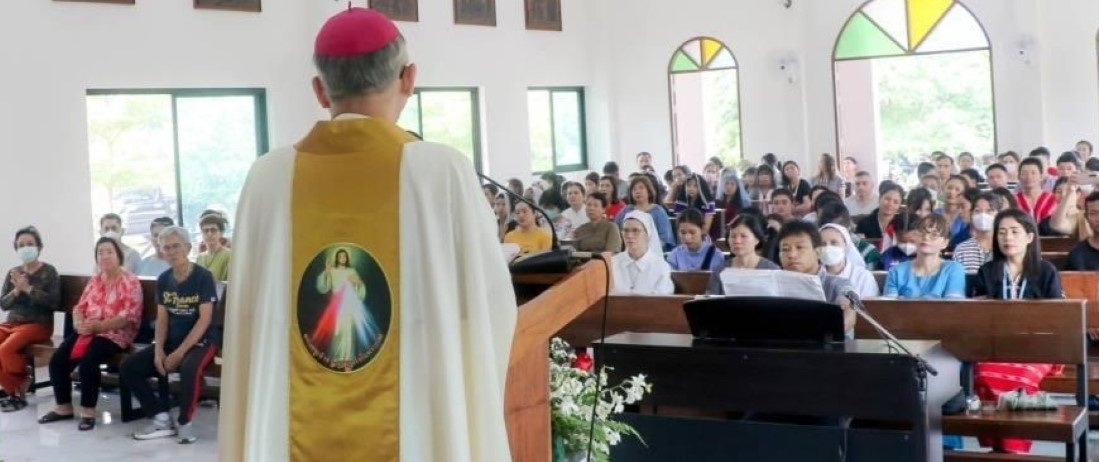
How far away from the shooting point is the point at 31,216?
38.7 ft

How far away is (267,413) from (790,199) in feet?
28.3

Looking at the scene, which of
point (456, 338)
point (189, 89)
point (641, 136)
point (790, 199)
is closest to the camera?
point (456, 338)

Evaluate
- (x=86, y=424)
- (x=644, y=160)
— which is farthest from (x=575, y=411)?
(x=644, y=160)

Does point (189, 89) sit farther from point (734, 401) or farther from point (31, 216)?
point (734, 401)

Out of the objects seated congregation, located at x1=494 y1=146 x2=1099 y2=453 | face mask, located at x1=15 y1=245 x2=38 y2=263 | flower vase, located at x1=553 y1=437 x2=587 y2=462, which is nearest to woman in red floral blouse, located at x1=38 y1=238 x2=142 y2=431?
face mask, located at x1=15 y1=245 x2=38 y2=263

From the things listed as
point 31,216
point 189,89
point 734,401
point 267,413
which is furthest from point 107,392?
point 267,413

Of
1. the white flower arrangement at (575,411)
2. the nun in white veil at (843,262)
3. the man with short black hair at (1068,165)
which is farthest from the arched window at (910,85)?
the white flower arrangement at (575,411)

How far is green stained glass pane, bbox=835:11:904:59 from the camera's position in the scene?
58.4 feet

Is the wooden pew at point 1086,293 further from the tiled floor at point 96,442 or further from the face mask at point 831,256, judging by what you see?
the tiled floor at point 96,442

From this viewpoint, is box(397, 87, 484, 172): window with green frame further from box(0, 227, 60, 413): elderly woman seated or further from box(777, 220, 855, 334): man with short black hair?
box(777, 220, 855, 334): man with short black hair

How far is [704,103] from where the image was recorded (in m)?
19.3

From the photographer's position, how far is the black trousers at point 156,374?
26.0 ft

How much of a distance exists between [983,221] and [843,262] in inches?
76.3

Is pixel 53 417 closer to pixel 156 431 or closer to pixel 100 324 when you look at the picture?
pixel 100 324
